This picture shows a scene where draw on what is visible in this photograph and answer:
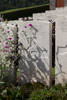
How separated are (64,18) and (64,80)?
1123mm

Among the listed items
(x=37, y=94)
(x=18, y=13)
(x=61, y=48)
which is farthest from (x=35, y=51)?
(x=18, y=13)

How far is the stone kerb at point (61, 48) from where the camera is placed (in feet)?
13.1

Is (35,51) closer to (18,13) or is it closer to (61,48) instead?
(61,48)

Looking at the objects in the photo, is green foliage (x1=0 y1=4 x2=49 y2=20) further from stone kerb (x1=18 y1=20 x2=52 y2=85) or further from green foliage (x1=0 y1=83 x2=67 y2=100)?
green foliage (x1=0 y1=83 x2=67 y2=100)

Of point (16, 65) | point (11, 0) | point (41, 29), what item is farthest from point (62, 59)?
point (11, 0)

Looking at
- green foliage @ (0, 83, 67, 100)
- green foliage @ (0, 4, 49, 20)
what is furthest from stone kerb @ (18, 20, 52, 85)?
green foliage @ (0, 4, 49, 20)

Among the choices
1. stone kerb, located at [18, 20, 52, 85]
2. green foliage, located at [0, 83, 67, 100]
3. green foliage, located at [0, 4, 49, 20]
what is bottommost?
green foliage, located at [0, 4, 49, 20]

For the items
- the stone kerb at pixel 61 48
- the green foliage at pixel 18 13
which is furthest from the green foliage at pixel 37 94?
the green foliage at pixel 18 13

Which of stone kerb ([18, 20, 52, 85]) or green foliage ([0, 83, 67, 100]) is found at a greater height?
stone kerb ([18, 20, 52, 85])

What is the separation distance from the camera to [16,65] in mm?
4527

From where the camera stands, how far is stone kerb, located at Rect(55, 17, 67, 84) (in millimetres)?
3990

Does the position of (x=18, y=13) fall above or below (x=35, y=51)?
below

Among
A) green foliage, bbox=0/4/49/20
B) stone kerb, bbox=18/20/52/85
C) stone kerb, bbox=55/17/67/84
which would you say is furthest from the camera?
green foliage, bbox=0/4/49/20

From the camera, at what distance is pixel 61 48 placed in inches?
158
